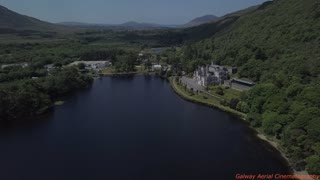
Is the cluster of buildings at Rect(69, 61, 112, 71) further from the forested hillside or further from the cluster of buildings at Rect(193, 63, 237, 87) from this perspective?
the cluster of buildings at Rect(193, 63, 237, 87)

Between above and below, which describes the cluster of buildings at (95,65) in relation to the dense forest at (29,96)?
below

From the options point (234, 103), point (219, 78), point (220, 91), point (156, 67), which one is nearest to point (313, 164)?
point (234, 103)

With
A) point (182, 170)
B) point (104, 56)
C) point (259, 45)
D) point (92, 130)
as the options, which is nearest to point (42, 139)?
point (92, 130)

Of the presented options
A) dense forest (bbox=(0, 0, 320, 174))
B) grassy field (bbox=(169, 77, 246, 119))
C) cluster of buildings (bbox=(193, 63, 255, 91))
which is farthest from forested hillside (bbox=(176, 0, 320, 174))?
cluster of buildings (bbox=(193, 63, 255, 91))

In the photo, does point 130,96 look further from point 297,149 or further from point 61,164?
point 297,149

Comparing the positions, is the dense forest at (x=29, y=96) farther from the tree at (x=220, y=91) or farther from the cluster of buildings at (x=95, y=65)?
the cluster of buildings at (x=95, y=65)

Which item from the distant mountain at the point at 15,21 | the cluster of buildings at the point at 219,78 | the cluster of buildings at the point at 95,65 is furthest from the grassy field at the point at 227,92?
the distant mountain at the point at 15,21
